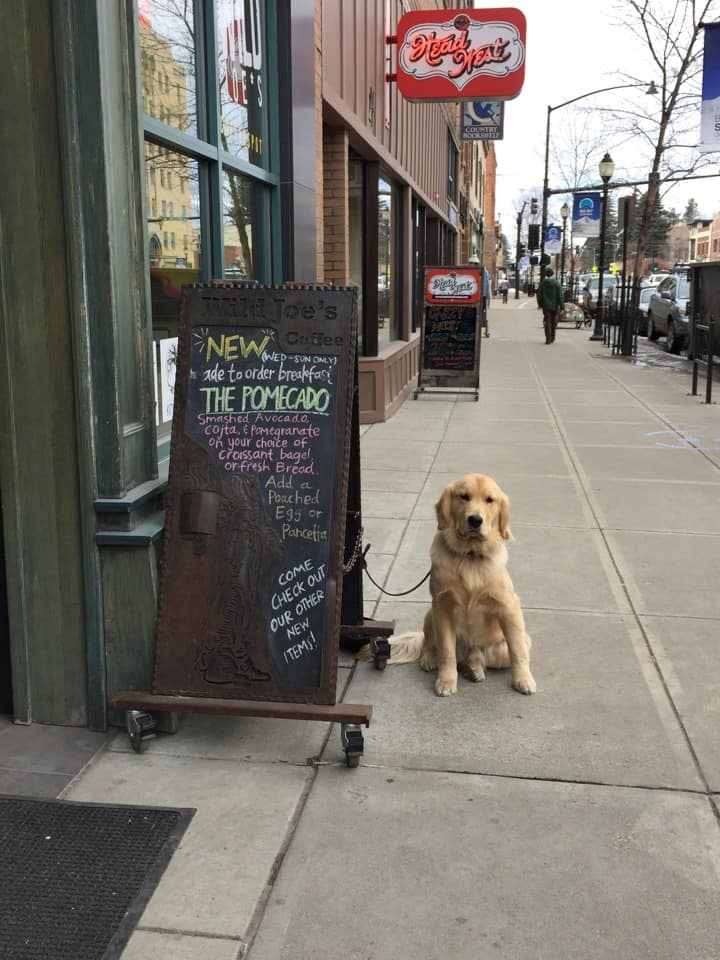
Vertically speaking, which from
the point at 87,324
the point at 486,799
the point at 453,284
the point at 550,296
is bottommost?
the point at 486,799

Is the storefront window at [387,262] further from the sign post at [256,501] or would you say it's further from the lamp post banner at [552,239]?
the lamp post banner at [552,239]

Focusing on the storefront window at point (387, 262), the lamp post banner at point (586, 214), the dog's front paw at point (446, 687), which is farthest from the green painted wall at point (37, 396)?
the lamp post banner at point (586, 214)

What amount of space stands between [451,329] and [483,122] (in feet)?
23.4

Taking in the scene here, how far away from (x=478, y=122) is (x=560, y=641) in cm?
1629

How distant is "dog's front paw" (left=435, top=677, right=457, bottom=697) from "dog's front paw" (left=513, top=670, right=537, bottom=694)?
284 millimetres

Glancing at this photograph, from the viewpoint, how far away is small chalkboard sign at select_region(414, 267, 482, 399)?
1377cm

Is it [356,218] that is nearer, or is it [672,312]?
[356,218]

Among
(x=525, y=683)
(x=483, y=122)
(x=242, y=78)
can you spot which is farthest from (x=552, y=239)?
(x=525, y=683)

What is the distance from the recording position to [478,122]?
18938 millimetres

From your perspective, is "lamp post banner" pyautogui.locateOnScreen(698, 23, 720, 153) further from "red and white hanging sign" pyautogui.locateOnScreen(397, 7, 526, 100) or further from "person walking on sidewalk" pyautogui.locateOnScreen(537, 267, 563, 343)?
"person walking on sidewalk" pyautogui.locateOnScreen(537, 267, 563, 343)

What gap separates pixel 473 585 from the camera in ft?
13.5

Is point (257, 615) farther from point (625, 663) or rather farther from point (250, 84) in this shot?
point (250, 84)

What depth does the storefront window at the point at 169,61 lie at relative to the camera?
14.3ft

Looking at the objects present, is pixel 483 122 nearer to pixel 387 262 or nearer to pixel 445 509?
pixel 387 262
